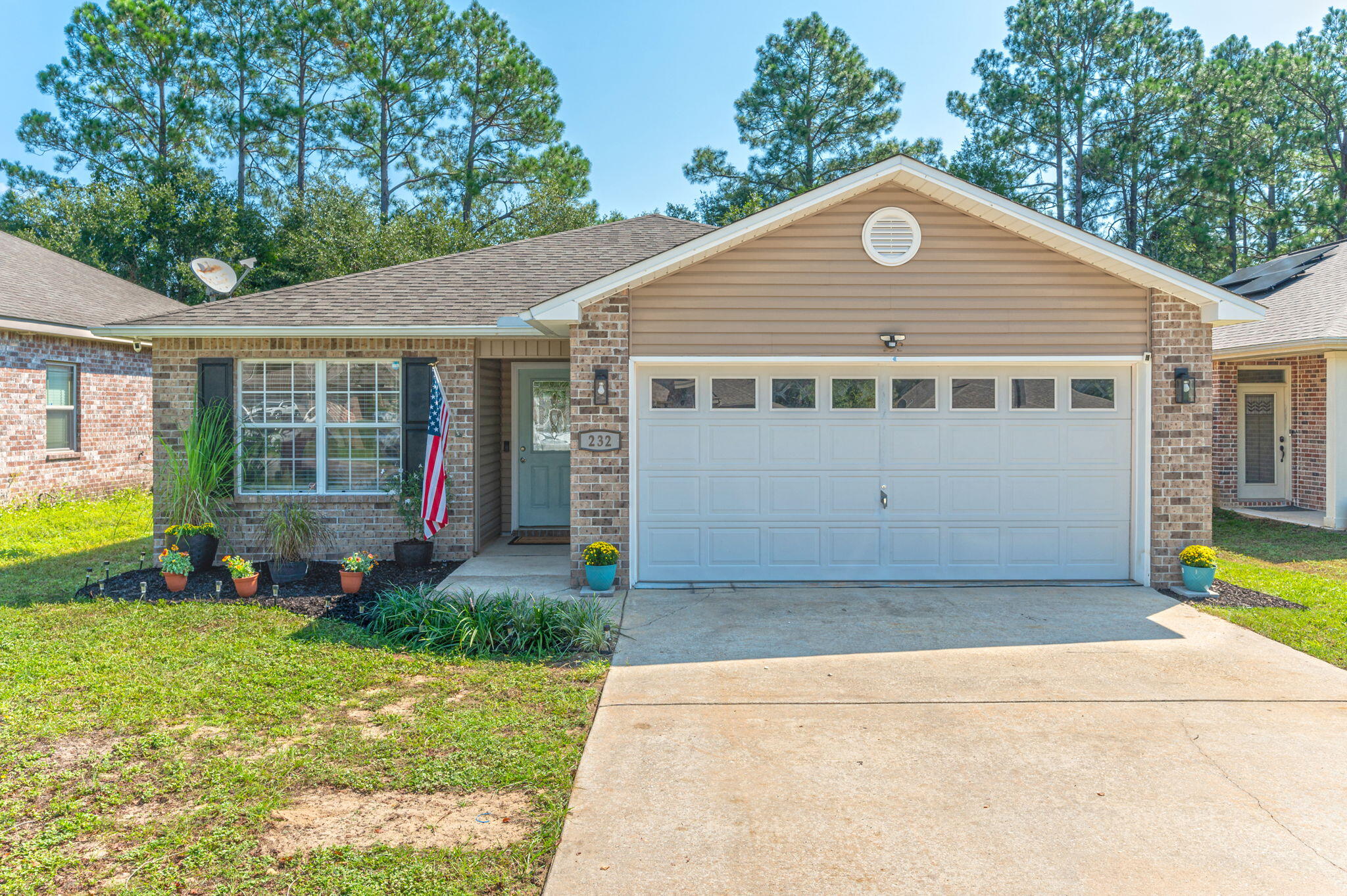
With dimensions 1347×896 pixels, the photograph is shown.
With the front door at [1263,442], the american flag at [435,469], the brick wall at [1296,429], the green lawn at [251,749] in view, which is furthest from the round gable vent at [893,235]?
the front door at [1263,442]

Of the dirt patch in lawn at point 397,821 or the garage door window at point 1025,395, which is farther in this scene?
the garage door window at point 1025,395

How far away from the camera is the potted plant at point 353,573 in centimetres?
781

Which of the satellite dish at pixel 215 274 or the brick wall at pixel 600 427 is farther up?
the satellite dish at pixel 215 274

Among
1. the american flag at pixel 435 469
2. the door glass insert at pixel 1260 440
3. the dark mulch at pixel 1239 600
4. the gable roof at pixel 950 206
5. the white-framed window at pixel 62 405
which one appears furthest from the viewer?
the door glass insert at pixel 1260 440

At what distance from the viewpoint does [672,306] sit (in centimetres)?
791

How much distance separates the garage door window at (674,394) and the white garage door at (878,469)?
0.05ft

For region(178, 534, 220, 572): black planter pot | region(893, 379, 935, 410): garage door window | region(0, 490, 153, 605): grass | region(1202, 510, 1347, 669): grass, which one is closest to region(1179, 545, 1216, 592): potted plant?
region(1202, 510, 1347, 669): grass

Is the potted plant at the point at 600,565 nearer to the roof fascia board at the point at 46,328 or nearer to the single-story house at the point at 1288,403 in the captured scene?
the roof fascia board at the point at 46,328

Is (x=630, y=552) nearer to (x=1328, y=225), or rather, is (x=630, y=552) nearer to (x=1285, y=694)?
(x=1285, y=694)

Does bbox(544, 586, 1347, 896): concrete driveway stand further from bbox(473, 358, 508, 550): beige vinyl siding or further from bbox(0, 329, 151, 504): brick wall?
bbox(0, 329, 151, 504): brick wall

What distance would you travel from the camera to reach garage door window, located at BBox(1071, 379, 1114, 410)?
8.15 meters

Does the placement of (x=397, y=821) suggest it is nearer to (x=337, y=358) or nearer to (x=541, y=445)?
(x=337, y=358)

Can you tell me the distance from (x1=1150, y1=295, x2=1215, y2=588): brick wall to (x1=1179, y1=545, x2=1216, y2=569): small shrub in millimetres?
237

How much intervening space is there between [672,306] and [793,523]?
2.35m
